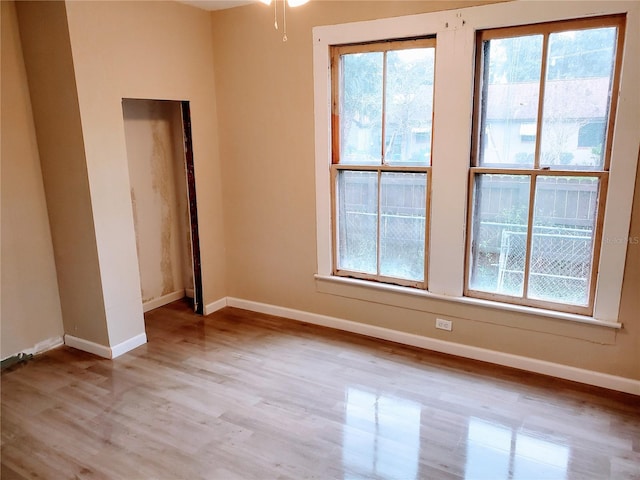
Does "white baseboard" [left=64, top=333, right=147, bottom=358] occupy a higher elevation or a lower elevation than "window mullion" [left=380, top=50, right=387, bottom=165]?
lower

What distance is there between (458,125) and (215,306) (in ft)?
9.03

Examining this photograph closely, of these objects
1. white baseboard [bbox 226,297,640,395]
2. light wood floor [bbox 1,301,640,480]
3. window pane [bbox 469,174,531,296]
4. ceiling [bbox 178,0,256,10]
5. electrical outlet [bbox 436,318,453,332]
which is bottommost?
light wood floor [bbox 1,301,640,480]

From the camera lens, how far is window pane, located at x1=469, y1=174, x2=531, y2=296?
124 inches

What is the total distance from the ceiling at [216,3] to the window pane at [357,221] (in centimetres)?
163

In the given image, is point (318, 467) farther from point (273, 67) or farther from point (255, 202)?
point (273, 67)

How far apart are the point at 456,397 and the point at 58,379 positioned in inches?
107

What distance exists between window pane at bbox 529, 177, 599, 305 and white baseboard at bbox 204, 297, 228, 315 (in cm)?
279

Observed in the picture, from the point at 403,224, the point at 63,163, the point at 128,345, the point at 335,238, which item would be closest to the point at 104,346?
the point at 128,345

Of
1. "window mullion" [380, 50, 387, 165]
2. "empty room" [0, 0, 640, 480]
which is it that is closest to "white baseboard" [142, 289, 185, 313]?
"empty room" [0, 0, 640, 480]

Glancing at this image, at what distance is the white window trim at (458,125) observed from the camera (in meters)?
2.70

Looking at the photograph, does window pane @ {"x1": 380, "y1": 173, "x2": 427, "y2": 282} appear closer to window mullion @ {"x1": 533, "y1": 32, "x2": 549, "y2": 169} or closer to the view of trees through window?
the view of trees through window

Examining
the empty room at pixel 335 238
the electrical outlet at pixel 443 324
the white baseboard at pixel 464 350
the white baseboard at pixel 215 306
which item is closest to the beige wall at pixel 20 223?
the empty room at pixel 335 238

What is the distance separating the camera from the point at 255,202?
4.23m

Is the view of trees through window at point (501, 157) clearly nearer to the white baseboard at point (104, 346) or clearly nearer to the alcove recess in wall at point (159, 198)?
the alcove recess in wall at point (159, 198)
